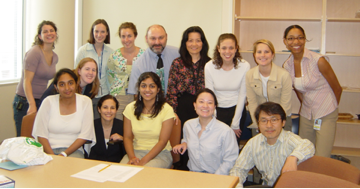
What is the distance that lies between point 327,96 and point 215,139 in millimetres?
1253

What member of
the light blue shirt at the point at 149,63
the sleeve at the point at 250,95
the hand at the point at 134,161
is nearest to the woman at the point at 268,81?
the sleeve at the point at 250,95

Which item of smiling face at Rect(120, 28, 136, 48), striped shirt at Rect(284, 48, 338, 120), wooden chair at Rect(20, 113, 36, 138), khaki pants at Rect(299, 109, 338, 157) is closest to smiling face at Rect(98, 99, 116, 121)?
wooden chair at Rect(20, 113, 36, 138)

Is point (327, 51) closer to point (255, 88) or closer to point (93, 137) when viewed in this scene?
point (255, 88)

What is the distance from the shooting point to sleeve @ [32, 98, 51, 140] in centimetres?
246

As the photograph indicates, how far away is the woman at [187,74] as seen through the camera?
288 centimetres

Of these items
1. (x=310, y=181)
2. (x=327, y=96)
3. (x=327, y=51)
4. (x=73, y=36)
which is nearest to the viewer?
(x=310, y=181)

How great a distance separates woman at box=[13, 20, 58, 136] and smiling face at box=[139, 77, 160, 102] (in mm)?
1216

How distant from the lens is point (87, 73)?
9.70 ft

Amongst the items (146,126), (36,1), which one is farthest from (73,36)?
(146,126)

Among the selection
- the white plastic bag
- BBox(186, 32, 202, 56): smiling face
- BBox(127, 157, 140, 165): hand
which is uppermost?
BBox(186, 32, 202, 56): smiling face

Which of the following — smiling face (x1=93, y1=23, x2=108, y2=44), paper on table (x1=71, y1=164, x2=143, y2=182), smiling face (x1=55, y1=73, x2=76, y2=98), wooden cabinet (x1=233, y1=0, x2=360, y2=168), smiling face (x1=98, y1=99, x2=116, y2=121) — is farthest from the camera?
wooden cabinet (x1=233, y1=0, x2=360, y2=168)

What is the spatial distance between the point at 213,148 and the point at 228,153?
4.8 inches

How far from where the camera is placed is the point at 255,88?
267 centimetres

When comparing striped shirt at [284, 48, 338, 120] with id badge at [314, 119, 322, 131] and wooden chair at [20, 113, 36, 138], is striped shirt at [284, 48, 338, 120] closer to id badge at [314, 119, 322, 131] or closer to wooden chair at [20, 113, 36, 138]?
id badge at [314, 119, 322, 131]
